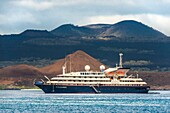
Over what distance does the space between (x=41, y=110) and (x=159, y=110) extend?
18955 millimetres

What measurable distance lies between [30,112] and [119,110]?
15.1 metres

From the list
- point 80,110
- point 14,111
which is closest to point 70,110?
point 80,110

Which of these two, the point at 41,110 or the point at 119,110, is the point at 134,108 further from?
the point at 41,110

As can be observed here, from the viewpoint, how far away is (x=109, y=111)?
119 meters

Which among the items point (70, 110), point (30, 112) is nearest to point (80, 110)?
point (70, 110)

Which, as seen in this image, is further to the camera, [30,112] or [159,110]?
[159,110]

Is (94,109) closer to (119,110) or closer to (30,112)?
(119,110)

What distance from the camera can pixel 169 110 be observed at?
123500 millimetres

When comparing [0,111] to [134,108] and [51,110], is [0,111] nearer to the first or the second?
[51,110]

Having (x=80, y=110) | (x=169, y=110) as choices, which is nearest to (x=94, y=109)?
(x=80, y=110)

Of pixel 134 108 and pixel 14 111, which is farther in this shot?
pixel 134 108

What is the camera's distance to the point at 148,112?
118625mm

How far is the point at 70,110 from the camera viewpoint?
12206 centimetres

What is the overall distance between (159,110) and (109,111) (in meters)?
9.61
